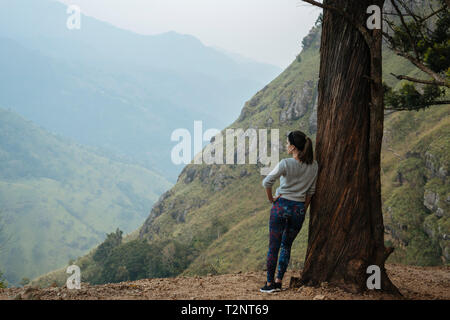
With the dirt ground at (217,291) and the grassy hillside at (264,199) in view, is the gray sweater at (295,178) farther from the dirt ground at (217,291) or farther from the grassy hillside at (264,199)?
the grassy hillside at (264,199)

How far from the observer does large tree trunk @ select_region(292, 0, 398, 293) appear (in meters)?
4.16

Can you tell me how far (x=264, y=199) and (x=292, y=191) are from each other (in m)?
50.5

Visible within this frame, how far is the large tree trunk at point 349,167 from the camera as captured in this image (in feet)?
13.6

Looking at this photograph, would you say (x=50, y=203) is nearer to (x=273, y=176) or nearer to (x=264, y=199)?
(x=264, y=199)

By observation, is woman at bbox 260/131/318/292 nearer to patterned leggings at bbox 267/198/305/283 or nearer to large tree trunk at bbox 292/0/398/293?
patterned leggings at bbox 267/198/305/283

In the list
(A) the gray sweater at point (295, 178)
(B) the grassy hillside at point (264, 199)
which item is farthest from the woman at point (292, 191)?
(B) the grassy hillside at point (264, 199)

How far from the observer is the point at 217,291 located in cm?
462

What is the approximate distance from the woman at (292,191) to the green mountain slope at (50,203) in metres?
113

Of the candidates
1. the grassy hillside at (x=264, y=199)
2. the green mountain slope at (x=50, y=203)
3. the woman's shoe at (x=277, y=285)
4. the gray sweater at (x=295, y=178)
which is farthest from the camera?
the green mountain slope at (x=50, y=203)

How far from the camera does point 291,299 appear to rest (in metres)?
3.91

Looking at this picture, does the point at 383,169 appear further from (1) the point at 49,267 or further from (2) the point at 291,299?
(1) the point at 49,267

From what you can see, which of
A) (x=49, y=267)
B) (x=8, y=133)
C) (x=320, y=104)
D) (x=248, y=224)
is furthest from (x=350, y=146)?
(x=8, y=133)

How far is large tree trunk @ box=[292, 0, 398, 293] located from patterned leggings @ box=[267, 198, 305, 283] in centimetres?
26

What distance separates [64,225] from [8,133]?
79.8 m
